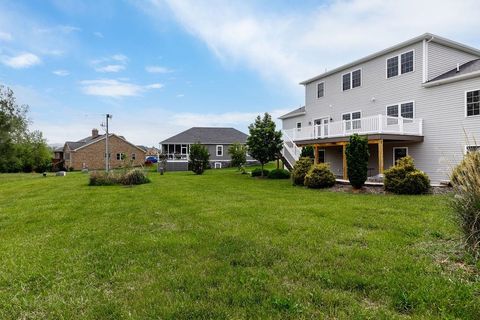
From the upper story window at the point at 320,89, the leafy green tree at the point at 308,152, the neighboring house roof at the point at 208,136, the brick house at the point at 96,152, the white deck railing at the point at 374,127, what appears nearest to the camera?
the white deck railing at the point at 374,127

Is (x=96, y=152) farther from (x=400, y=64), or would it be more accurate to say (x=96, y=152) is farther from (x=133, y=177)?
(x=400, y=64)

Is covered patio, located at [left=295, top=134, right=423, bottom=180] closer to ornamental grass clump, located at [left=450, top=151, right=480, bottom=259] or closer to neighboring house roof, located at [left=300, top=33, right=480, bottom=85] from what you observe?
neighboring house roof, located at [left=300, top=33, right=480, bottom=85]

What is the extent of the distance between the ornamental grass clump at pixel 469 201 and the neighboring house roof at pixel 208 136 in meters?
34.8

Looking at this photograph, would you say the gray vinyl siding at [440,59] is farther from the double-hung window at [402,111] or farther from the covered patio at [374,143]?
the covered patio at [374,143]

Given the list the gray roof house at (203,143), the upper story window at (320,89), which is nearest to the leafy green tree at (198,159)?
the gray roof house at (203,143)

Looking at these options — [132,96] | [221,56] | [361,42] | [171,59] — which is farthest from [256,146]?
[132,96]

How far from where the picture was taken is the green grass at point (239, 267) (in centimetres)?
304

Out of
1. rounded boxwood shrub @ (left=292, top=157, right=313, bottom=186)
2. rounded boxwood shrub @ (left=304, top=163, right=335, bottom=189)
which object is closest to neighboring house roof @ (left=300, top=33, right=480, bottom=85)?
A: rounded boxwood shrub @ (left=292, top=157, right=313, bottom=186)

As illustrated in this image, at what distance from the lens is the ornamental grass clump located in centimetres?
417

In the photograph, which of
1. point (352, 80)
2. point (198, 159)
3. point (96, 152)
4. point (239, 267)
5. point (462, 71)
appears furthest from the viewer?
point (96, 152)

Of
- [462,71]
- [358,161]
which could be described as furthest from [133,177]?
[462,71]

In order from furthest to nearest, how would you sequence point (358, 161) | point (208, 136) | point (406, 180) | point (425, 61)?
point (208, 136) < point (425, 61) < point (358, 161) < point (406, 180)

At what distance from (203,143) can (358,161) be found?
91.5 feet

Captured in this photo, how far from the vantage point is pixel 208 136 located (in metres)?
40.6
